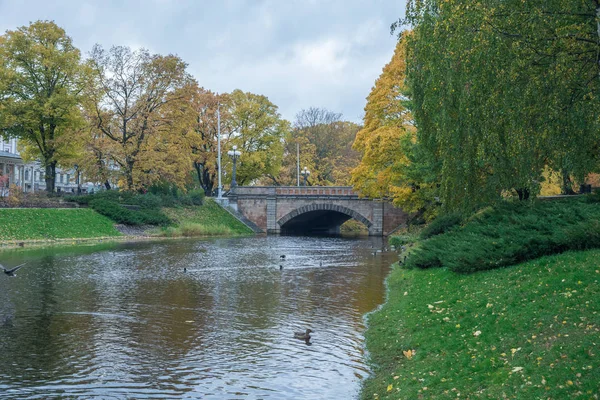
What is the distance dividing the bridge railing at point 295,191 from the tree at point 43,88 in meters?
17.1

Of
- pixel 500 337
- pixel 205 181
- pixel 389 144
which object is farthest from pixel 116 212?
pixel 500 337

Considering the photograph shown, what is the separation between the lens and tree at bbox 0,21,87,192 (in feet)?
159

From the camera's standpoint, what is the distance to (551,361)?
8.01m

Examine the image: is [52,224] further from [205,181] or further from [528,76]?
[528,76]

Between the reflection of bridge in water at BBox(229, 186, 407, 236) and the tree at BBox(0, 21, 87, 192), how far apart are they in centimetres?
1783

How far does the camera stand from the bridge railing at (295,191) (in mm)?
58625

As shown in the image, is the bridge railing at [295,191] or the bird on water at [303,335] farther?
the bridge railing at [295,191]

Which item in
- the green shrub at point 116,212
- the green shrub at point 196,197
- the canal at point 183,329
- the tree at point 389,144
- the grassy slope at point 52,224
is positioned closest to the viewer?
the canal at point 183,329

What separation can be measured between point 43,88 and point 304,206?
25514 mm

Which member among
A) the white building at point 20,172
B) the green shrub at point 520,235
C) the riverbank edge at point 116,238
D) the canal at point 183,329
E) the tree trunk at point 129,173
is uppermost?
the white building at point 20,172

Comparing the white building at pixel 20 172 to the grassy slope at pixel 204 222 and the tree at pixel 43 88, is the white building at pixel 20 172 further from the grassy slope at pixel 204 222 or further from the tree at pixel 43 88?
the grassy slope at pixel 204 222

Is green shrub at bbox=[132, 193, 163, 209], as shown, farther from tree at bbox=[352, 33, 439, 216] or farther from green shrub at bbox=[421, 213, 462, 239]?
green shrub at bbox=[421, 213, 462, 239]

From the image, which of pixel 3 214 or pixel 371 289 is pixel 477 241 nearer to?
pixel 371 289

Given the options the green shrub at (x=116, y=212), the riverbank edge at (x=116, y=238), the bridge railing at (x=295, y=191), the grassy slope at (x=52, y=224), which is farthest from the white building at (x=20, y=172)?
the bridge railing at (x=295, y=191)
